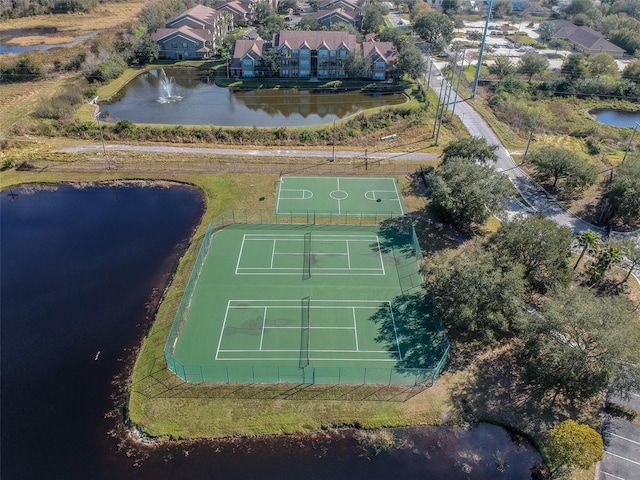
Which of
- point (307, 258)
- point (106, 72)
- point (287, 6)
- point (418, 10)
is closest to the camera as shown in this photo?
point (307, 258)

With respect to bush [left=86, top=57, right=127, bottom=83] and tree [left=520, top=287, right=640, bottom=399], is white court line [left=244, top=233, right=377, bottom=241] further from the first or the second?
bush [left=86, top=57, right=127, bottom=83]

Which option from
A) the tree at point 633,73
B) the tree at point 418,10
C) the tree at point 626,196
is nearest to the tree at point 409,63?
the tree at point 633,73

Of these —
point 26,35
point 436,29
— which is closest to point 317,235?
point 436,29

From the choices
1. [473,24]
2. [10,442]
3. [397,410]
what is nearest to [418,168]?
[397,410]

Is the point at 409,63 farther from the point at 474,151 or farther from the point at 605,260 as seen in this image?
the point at 605,260

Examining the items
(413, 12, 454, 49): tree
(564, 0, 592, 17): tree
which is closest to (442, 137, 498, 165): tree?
(413, 12, 454, 49): tree

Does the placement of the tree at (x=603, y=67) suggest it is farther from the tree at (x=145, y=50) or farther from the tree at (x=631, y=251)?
the tree at (x=145, y=50)
